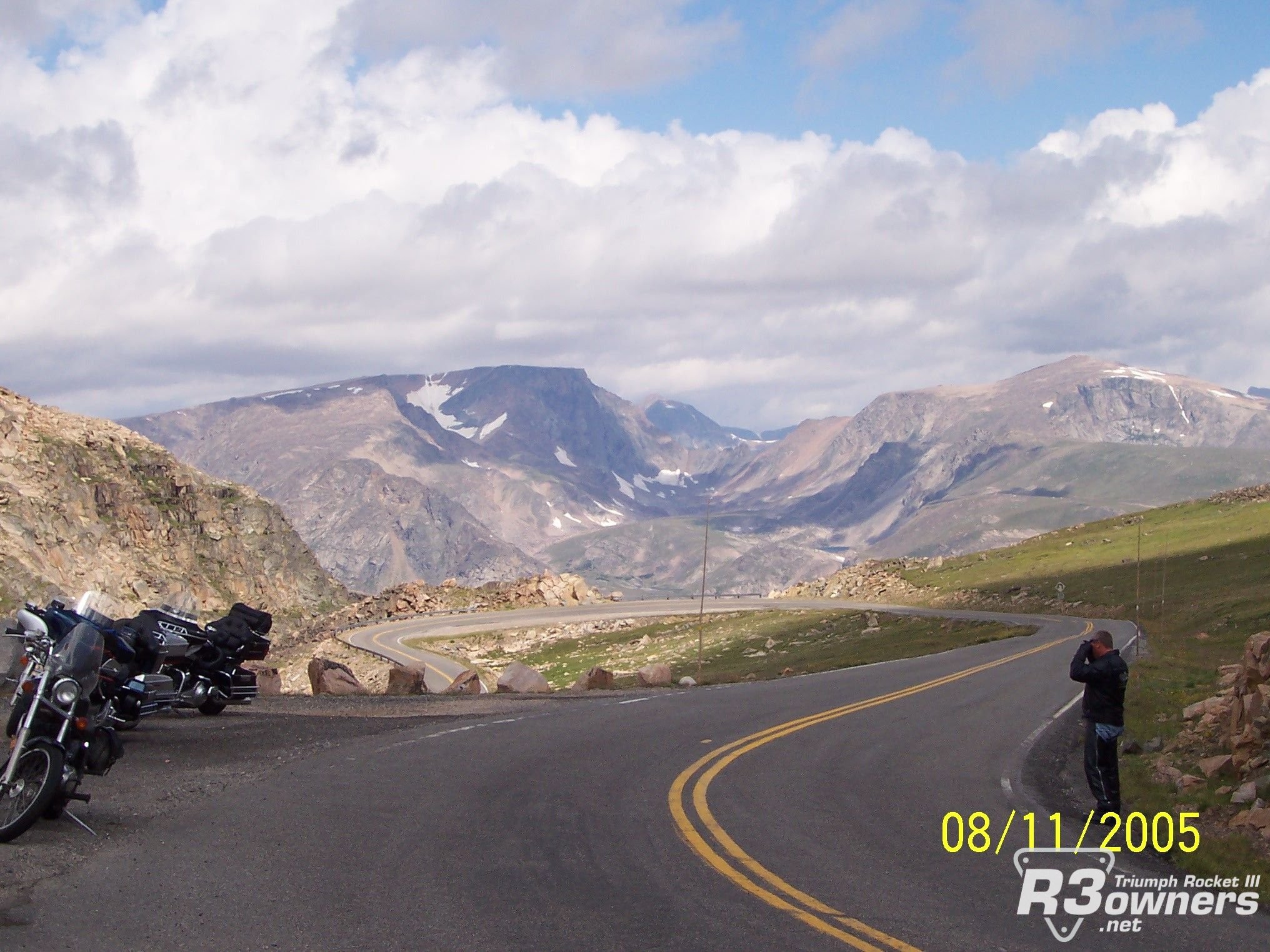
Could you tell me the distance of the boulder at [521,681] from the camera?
2811cm

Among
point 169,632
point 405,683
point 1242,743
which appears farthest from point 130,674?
point 1242,743

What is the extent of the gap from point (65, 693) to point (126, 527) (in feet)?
370

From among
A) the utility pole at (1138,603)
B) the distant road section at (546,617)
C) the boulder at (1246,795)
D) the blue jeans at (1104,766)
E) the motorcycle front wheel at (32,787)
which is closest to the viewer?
the motorcycle front wheel at (32,787)

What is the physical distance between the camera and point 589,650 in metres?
68.9

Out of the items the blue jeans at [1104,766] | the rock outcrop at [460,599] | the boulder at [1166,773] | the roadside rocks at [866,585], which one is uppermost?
the blue jeans at [1104,766]

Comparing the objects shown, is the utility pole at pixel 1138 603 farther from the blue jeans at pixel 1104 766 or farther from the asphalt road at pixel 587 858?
the blue jeans at pixel 1104 766

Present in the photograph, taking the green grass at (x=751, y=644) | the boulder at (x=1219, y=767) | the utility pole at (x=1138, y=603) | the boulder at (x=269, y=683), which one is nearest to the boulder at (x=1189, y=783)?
the boulder at (x=1219, y=767)

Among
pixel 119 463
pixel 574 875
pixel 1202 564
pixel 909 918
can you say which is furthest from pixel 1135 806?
pixel 119 463

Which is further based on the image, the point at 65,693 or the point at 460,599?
the point at 460,599

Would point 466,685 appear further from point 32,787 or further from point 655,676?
point 32,787

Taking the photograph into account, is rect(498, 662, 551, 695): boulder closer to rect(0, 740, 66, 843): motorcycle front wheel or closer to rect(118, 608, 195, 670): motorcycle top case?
rect(118, 608, 195, 670): motorcycle top case

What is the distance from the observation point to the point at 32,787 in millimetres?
10156

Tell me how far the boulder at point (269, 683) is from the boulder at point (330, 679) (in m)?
0.77

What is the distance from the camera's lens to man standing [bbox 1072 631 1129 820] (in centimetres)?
1291
